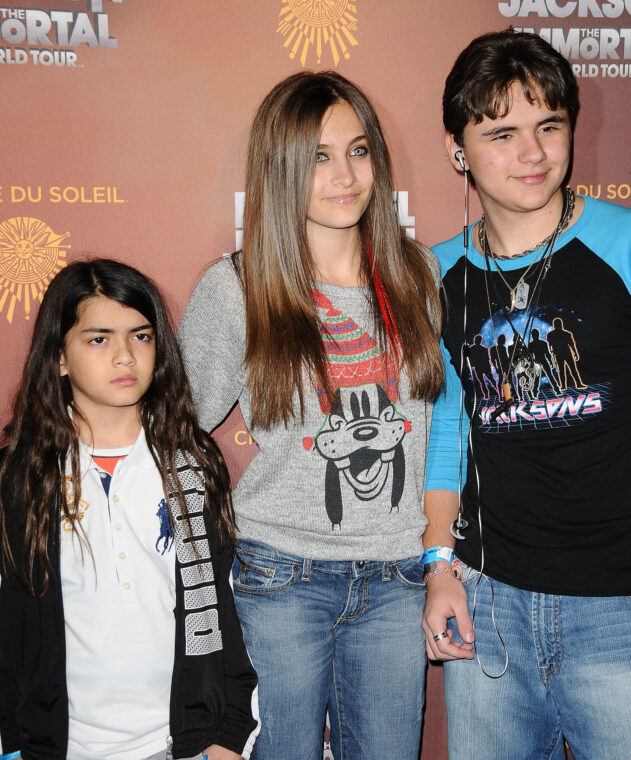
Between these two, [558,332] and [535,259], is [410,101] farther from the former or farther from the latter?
[558,332]

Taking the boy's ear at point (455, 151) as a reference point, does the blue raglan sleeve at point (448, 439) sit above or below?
below

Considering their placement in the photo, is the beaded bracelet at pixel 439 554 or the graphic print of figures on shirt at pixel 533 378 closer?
the graphic print of figures on shirt at pixel 533 378

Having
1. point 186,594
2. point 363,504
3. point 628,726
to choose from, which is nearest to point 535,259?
point 363,504

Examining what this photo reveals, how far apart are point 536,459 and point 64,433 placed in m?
1.11

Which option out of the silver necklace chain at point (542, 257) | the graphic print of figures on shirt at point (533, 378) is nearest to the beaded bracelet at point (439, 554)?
the graphic print of figures on shirt at point (533, 378)

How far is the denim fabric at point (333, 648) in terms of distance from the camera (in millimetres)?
1628

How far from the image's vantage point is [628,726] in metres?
1.46

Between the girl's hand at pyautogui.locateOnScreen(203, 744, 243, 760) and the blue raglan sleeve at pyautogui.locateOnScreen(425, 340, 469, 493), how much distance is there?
78 cm

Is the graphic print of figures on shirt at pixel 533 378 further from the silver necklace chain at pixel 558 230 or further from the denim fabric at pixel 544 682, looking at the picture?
the denim fabric at pixel 544 682

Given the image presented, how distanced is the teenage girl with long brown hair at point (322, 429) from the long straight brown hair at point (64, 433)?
0.30ft

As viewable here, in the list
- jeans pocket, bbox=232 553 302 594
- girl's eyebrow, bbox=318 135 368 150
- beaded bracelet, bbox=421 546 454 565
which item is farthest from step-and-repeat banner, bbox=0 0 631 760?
beaded bracelet, bbox=421 546 454 565

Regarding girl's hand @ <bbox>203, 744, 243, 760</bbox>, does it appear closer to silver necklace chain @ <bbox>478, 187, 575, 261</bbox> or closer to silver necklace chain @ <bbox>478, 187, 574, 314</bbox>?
silver necklace chain @ <bbox>478, 187, 574, 314</bbox>

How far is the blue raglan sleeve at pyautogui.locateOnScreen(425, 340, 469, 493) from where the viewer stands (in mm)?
1820

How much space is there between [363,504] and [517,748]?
63 cm
